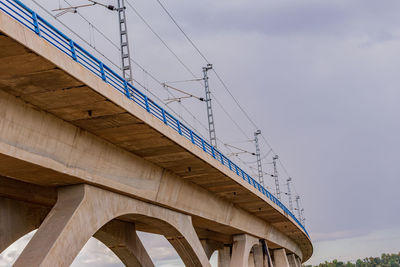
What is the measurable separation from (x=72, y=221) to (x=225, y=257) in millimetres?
32456

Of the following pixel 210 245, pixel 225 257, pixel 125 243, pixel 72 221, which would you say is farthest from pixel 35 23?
pixel 225 257

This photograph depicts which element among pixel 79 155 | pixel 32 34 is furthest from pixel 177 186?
pixel 32 34

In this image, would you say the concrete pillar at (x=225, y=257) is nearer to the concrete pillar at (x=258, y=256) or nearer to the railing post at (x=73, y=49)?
the concrete pillar at (x=258, y=256)

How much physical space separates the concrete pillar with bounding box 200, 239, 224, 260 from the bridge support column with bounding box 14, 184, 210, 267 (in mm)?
22735

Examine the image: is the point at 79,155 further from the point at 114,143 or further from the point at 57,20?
the point at 57,20

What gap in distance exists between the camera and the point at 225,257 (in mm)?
49031

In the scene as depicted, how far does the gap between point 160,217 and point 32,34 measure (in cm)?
1440

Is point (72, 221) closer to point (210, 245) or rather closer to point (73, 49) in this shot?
point (73, 49)

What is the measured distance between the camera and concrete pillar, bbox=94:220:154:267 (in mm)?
28891

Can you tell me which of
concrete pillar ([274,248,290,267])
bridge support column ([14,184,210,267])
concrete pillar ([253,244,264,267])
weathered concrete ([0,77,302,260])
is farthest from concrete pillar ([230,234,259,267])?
concrete pillar ([274,248,290,267])

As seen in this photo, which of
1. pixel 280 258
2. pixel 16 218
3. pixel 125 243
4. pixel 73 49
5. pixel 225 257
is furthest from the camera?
pixel 280 258

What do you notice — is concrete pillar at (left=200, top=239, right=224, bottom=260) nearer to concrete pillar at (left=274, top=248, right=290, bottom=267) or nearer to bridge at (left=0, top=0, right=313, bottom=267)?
concrete pillar at (left=274, top=248, right=290, bottom=267)

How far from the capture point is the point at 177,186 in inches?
1086

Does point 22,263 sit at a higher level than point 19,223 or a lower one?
lower
